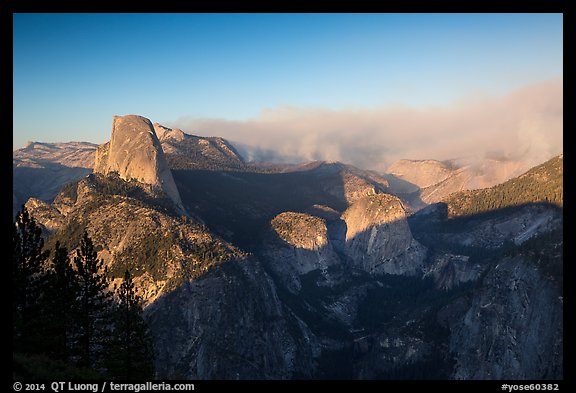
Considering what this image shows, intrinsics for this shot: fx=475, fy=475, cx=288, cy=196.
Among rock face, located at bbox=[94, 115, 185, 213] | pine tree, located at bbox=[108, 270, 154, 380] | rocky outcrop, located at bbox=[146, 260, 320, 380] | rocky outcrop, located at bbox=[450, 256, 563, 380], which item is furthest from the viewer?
rock face, located at bbox=[94, 115, 185, 213]

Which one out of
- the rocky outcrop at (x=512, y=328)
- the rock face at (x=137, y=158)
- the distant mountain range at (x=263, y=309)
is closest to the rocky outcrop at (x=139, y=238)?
the distant mountain range at (x=263, y=309)

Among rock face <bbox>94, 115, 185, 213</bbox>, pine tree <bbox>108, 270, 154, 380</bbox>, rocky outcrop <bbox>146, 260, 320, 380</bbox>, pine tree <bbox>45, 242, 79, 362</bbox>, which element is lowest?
rocky outcrop <bbox>146, 260, 320, 380</bbox>

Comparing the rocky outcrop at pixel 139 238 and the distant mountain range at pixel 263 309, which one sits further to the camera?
the rocky outcrop at pixel 139 238

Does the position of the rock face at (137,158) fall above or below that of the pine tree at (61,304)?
above

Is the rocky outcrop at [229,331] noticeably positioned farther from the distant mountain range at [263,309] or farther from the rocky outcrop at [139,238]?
the rocky outcrop at [139,238]

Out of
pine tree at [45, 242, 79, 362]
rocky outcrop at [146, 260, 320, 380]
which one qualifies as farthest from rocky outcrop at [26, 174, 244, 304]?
pine tree at [45, 242, 79, 362]

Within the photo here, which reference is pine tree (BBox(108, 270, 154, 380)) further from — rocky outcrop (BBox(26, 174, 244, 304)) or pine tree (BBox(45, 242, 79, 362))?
rocky outcrop (BBox(26, 174, 244, 304))

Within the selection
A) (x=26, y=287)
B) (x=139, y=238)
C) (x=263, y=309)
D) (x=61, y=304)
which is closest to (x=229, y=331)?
(x=263, y=309)
